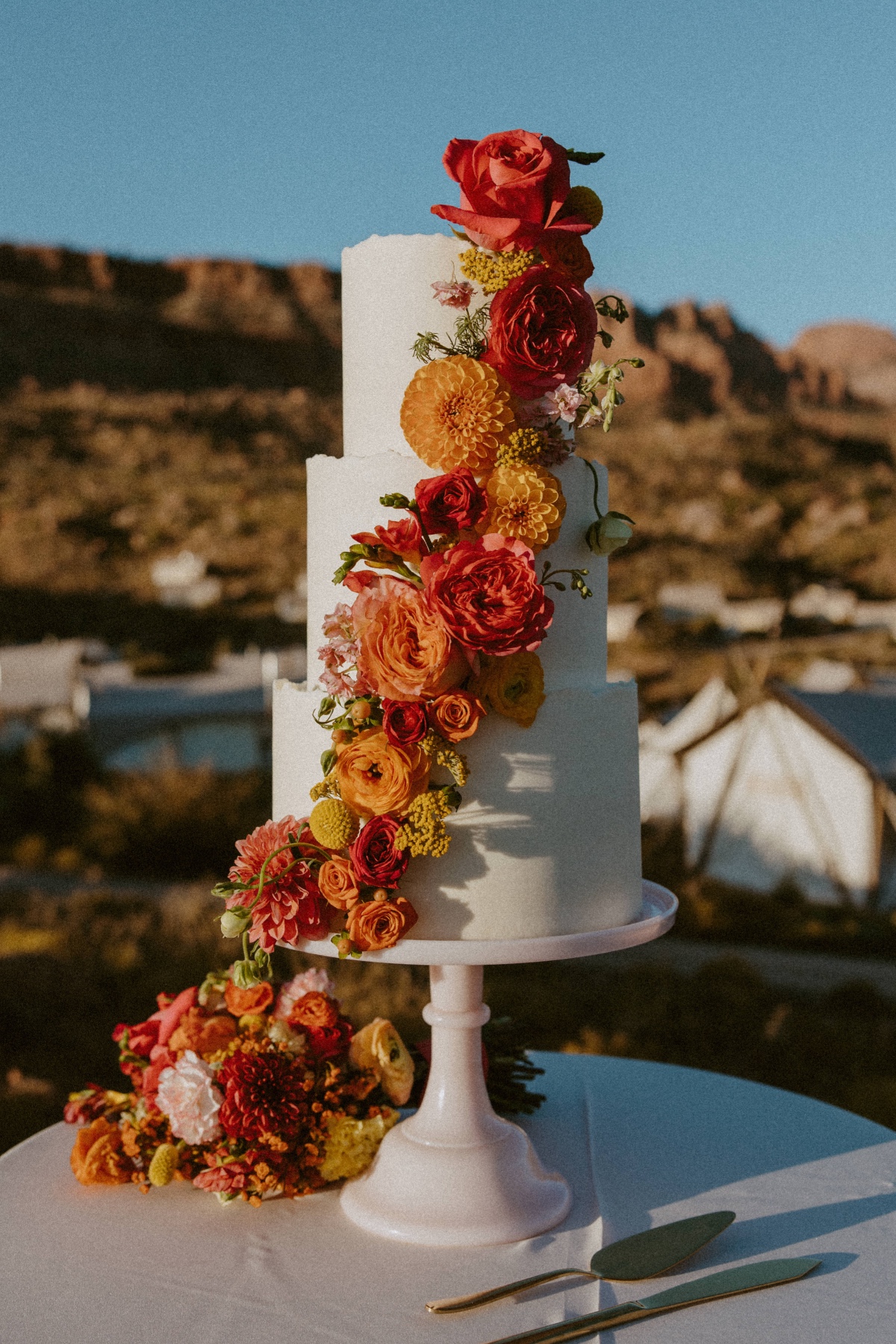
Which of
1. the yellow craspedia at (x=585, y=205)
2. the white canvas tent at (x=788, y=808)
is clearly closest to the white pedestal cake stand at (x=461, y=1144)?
the yellow craspedia at (x=585, y=205)

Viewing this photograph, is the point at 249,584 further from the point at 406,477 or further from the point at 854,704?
the point at 406,477

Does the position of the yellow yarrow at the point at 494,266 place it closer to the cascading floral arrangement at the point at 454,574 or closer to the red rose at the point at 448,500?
the cascading floral arrangement at the point at 454,574

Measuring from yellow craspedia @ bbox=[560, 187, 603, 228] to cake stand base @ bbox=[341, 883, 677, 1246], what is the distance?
95cm

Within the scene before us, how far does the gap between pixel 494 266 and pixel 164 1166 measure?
1.33 metres

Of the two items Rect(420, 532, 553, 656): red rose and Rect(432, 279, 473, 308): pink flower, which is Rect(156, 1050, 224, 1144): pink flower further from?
Rect(432, 279, 473, 308): pink flower

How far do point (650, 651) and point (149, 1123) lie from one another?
14.5 m

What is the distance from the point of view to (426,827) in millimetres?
1386

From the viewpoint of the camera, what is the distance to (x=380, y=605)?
1406 millimetres

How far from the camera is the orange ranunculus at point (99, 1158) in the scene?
1620 millimetres

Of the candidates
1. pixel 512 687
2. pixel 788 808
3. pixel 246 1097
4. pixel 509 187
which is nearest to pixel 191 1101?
pixel 246 1097

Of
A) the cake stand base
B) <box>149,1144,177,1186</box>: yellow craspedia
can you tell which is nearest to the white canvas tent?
the cake stand base

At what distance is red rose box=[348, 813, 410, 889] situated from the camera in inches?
54.3

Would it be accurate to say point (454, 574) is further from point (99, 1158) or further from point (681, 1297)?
point (99, 1158)

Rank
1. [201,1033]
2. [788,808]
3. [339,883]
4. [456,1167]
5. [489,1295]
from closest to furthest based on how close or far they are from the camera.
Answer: [489,1295] → [339,883] → [456,1167] → [201,1033] → [788,808]
